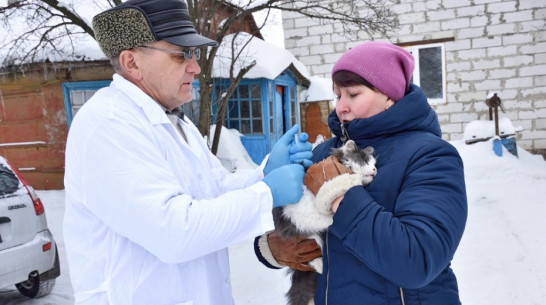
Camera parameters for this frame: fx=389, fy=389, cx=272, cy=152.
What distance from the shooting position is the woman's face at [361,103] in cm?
155

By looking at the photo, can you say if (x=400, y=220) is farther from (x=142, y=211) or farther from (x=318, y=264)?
(x=142, y=211)

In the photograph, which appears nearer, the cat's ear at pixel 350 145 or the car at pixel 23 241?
the cat's ear at pixel 350 145

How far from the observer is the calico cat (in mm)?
1432

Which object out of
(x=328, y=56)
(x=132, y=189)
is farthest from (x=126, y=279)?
(x=328, y=56)

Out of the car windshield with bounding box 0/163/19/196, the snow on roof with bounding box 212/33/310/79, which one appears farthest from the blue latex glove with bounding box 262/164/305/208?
the snow on roof with bounding box 212/33/310/79

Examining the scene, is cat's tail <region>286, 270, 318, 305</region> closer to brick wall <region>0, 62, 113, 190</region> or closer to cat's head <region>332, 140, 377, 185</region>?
cat's head <region>332, 140, 377, 185</region>

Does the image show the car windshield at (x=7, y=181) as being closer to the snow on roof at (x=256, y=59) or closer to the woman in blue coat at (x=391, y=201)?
the woman in blue coat at (x=391, y=201)

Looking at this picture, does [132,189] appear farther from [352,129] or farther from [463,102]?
[463,102]

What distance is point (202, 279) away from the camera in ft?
5.02

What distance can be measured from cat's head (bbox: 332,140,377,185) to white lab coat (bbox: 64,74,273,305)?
328mm

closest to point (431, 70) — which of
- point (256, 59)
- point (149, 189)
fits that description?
point (256, 59)

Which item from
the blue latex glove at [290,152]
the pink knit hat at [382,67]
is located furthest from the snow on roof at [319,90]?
the pink knit hat at [382,67]

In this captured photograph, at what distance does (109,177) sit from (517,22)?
1154cm

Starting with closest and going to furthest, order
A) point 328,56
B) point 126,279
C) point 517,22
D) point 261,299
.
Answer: point 126,279
point 261,299
point 517,22
point 328,56
